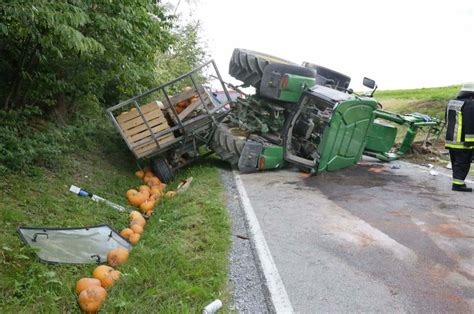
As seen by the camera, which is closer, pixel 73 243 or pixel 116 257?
pixel 116 257

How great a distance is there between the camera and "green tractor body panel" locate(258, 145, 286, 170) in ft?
29.9

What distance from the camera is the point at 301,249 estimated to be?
4992 millimetres

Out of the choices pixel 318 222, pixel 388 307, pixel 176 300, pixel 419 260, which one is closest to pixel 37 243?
pixel 176 300

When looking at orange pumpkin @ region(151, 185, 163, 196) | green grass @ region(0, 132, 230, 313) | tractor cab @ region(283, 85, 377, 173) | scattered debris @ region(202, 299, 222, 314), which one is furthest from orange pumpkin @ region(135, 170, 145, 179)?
scattered debris @ region(202, 299, 222, 314)

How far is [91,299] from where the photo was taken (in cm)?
427

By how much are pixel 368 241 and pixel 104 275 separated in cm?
297

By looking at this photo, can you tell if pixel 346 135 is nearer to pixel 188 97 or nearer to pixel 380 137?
pixel 380 137

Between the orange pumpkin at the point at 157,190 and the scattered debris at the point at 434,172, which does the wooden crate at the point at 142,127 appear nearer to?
the orange pumpkin at the point at 157,190

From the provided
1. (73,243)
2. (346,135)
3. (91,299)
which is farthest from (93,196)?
(346,135)

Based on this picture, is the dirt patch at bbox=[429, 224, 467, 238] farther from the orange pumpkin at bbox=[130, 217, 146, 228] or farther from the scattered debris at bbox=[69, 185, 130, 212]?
the scattered debris at bbox=[69, 185, 130, 212]

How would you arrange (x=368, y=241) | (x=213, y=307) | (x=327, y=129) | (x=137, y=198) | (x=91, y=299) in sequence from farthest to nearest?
(x=327, y=129) → (x=137, y=198) → (x=368, y=241) → (x=91, y=299) → (x=213, y=307)

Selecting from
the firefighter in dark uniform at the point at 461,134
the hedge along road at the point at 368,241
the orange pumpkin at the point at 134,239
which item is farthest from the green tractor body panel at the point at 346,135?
the orange pumpkin at the point at 134,239

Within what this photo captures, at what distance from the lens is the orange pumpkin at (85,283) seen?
456 cm

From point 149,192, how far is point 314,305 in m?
5.53
